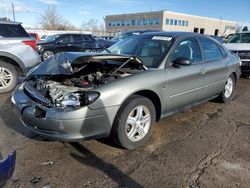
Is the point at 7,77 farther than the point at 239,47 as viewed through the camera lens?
No

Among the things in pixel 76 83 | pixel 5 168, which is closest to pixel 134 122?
pixel 76 83

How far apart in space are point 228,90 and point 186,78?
2.15 metres

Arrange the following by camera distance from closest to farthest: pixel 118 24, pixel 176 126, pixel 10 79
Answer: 1. pixel 176 126
2. pixel 10 79
3. pixel 118 24

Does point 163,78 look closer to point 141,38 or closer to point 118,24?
point 141,38

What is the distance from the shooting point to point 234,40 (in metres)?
10.3

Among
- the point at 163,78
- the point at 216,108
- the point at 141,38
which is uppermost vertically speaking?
the point at 141,38

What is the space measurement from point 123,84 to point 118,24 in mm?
72796

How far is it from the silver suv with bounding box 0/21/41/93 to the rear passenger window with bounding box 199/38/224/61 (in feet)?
13.6

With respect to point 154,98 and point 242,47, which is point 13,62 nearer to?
point 154,98

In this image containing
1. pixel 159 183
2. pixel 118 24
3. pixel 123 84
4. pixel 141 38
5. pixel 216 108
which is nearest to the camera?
pixel 159 183

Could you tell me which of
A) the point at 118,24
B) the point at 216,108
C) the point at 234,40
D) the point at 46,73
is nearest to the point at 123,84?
the point at 46,73

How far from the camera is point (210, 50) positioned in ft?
16.2

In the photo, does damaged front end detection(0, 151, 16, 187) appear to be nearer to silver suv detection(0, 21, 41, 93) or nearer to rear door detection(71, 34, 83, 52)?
silver suv detection(0, 21, 41, 93)

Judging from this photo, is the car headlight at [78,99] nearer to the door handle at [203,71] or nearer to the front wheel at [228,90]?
the door handle at [203,71]
